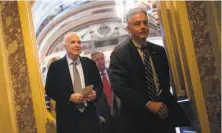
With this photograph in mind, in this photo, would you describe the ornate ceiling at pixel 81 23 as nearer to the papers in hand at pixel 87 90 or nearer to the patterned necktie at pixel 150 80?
the papers in hand at pixel 87 90

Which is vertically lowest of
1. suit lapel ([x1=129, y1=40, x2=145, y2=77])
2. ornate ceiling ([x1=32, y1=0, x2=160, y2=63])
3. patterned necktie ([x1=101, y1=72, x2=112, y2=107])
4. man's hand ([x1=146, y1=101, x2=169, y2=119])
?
man's hand ([x1=146, y1=101, x2=169, y2=119])

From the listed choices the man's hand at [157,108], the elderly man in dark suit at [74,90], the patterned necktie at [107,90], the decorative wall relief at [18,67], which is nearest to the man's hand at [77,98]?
the elderly man in dark suit at [74,90]

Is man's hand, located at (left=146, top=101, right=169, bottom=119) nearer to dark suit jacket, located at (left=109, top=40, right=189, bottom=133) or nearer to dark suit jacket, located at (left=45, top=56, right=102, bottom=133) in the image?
dark suit jacket, located at (left=109, top=40, right=189, bottom=133)

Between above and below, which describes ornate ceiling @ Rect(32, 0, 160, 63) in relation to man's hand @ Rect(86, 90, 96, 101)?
above

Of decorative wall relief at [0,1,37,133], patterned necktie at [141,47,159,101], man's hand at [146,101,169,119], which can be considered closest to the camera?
man's hand at [146,101,169,119]

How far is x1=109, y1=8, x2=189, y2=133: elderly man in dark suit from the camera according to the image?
2715 mm

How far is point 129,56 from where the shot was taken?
9.41 ft

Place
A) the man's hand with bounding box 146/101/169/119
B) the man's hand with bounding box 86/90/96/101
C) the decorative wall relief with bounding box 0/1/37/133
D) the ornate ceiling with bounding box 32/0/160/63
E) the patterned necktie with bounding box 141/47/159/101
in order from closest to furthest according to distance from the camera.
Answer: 1. the man's hand with bounding box 146/101/169/119
2. the patterned necktie with bounding box 141/47/159/101
3. the man's hand with bounding box 86/90/96/101
4. the decorative wall relief with bounding box 0/1/37/133
5. the ornate ceiling with bounding box 32/0/160/63

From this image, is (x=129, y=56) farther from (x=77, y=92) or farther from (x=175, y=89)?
(x=175, y=89)

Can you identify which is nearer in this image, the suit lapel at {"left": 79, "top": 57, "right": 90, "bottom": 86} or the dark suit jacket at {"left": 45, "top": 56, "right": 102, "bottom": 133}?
the dark suit jacket at {"left": 45, "top": 56, "right": 102, "bottom": 133}

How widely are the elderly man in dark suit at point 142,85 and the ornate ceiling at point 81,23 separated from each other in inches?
279

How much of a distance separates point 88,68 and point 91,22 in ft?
37.5

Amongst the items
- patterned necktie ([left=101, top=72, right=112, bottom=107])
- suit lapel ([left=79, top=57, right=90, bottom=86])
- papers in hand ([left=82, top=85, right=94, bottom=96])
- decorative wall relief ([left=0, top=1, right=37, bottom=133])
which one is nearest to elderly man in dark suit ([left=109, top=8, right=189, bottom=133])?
papers in hand ([left=82, top=85, right=94, bottom=96])

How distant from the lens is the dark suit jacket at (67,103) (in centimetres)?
339
